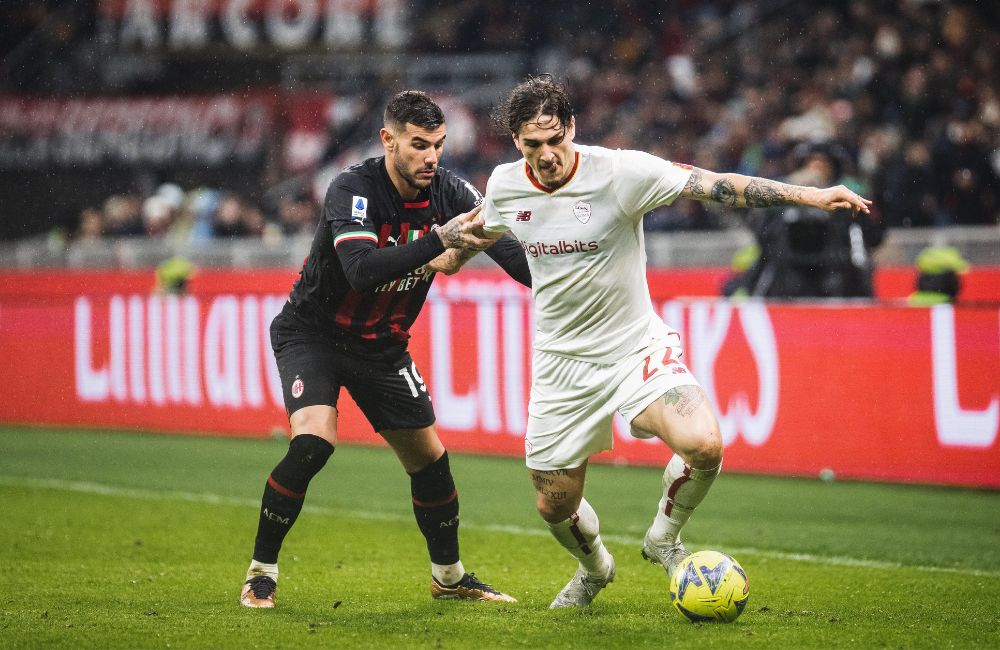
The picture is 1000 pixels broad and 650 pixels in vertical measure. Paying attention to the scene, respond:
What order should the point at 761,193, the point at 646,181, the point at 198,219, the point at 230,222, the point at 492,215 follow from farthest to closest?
the point at 198,219, the point at 230,222, the point at 492,215, the point at 646,181, the point at 761,193

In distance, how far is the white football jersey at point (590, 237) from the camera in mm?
5484

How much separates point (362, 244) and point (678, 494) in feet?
5.45

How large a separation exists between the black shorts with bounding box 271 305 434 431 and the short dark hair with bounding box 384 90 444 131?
1039mm

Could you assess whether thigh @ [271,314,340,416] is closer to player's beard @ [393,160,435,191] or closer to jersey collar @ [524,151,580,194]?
player's beard @ [393,160,435,191]

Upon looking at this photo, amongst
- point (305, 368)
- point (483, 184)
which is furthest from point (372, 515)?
Answer: point (483, 184)

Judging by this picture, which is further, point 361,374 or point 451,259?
point 361,374

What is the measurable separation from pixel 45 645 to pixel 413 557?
255 cm

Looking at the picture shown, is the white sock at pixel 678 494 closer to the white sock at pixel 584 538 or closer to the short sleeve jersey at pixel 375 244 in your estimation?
the white sock at pixel 584 538

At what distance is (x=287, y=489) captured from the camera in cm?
590

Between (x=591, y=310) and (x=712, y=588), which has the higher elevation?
(x=591, y=310)

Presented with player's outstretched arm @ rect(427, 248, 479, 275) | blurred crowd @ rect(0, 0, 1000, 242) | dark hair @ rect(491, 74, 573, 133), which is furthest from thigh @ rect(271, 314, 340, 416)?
blurred crowd @ rect(0, 0, 1000, 242)

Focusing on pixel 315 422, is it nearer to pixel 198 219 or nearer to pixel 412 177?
pixel 412 177

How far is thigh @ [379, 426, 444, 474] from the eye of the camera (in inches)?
244

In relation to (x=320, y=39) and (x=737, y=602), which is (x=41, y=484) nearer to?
(x=737, y=602)
